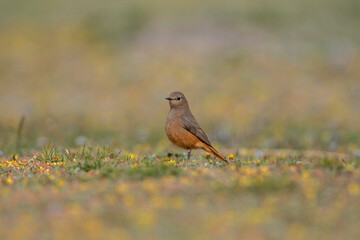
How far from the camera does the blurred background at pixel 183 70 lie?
486 inches

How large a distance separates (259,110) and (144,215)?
29.2ft

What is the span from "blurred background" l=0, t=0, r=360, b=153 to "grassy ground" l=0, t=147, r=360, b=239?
4.01 metres

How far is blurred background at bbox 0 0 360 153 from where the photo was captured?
12352 mm

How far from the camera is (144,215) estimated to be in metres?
4.96

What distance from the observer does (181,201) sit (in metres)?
5.31

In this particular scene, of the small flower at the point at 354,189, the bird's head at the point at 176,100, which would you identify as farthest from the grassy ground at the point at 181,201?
the bird's head at the point at 176,100

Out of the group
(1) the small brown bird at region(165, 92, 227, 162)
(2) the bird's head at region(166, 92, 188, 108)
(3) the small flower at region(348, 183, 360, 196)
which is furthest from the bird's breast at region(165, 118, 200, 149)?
(3) the small flower at region(348, 183, 360, 196)

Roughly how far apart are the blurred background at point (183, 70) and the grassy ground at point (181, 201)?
158 inches

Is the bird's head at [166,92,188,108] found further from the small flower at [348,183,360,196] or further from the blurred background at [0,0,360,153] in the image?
the small flower at [348,183,360,196]

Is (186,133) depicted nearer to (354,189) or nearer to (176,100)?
(176,100)

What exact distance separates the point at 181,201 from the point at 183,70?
34.5 feet

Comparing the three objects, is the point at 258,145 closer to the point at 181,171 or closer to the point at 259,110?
the point at 259,110

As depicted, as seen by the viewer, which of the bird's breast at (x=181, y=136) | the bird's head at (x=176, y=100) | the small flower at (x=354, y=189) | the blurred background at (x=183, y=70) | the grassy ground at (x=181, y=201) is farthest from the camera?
the blurred background at (x=183, y=70)

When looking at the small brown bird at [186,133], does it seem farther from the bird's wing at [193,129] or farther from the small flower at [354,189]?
the small flower at [354,189]
